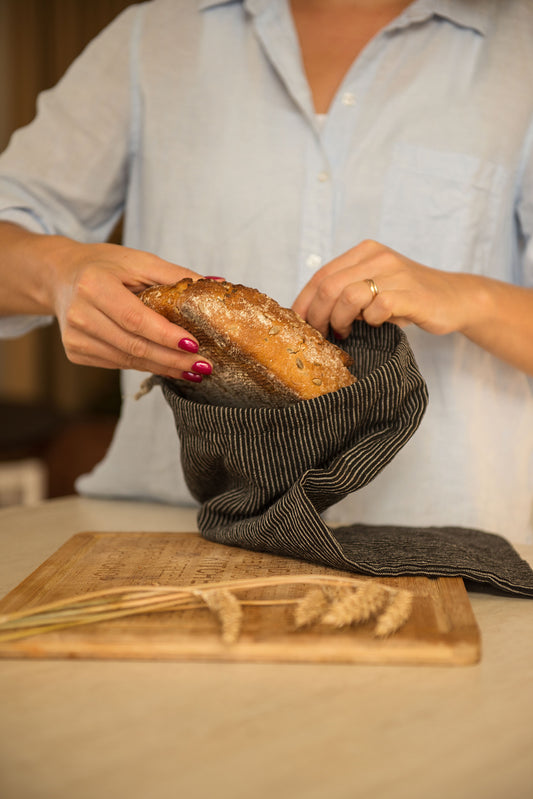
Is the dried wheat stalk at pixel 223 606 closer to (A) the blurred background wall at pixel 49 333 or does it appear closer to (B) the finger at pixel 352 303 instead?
(B) the finger at pixel 352 303

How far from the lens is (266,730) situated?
1.42 feet

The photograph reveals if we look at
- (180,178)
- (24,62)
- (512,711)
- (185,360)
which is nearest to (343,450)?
(185,360)

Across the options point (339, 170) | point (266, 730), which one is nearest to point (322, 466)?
point (266, 730)

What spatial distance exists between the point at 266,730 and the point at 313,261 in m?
0.74

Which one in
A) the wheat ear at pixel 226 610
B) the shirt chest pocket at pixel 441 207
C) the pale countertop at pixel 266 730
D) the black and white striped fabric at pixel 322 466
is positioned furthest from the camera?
the shirt chest pocket at pixel 441 207

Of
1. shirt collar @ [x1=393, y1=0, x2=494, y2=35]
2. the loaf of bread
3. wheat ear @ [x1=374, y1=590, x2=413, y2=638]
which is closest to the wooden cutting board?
wheat ear @ [x1=374, y1=590, x2=413, y2=638]

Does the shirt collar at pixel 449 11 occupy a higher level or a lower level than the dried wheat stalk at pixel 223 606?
higher

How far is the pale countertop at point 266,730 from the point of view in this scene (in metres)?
0.38

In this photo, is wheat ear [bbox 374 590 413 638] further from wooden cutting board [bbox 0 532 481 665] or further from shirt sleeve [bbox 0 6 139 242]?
shirt sleeve [bbox 0 6 139 242]

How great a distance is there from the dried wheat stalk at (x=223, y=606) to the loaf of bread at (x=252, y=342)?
20 centimetres

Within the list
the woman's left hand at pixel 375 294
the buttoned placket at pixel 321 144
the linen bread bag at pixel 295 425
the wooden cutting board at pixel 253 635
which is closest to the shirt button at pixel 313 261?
the buttoned placket at pixel 321 144

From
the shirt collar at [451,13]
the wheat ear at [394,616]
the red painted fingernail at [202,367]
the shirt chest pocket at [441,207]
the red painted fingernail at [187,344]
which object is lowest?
the wheat ear at [394,616]

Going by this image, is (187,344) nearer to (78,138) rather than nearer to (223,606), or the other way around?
(223,606)

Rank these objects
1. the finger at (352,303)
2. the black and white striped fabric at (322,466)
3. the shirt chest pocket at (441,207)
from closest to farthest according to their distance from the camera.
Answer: the black and white striped fabric at (322,466) < the finger at (352,303) < the shirt chest pocket at (441,207)
